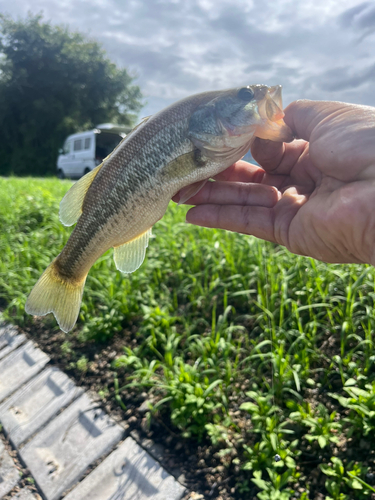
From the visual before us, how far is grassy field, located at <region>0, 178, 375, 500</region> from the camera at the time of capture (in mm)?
2164

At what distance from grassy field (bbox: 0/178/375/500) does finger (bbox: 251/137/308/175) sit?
1026mm

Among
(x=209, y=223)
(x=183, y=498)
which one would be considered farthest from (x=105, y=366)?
(x=209, y=223)

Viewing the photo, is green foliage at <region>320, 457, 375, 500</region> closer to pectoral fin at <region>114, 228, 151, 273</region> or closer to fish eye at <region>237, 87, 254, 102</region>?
pectoral fin at <region>114, 228, 151, 273</region>

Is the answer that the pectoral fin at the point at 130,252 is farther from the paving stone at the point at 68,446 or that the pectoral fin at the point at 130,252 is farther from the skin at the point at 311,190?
the paving stone at the point at 68,446

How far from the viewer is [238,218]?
7.50 ft

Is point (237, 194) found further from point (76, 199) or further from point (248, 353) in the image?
point (248, 353)

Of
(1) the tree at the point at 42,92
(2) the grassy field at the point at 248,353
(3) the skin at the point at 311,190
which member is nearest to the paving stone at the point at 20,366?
(2) the grassy field at the point at 248,353

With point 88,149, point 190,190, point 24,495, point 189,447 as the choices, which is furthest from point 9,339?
point 88,149

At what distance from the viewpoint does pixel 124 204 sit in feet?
6.21

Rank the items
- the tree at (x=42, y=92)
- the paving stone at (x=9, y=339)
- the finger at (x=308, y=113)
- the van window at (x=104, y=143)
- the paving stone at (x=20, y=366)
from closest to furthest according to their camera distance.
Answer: the finger at (x=308, y=113)
the paving stone at (x=20, y=366)
the paving stone at (x=9, y=339)
the van window at (x=104, y=143)
the tree at (x=42, y=92)

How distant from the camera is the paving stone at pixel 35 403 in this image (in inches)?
108

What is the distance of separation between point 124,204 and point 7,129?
33.9m

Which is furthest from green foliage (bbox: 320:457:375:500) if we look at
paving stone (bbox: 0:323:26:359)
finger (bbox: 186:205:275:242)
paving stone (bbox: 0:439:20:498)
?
paving stone (bbox: 0:323:26:359)

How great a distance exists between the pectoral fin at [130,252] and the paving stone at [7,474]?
164cm
